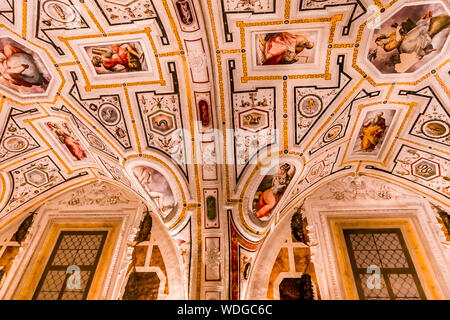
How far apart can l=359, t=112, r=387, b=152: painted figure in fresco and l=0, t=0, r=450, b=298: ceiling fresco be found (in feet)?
0.17

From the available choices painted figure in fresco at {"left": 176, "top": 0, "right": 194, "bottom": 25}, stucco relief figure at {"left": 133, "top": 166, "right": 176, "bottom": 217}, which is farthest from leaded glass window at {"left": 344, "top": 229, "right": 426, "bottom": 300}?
painted figure in fresco at {"left": 176, "top": 0, "right": 194, "bottom": 25}

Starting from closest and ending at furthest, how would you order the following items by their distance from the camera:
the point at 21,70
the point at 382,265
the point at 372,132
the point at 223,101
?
the point at 21,70, the point at 223,101, the point at 382,265, the point at 372,132

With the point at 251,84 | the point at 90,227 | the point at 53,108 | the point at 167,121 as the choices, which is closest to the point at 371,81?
the point at 251,84

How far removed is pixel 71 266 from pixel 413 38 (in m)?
12.3

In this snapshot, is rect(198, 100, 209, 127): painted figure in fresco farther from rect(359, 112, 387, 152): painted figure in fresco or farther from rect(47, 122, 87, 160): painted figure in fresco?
rect(359, 112, 387, 152): painted figure in fresco

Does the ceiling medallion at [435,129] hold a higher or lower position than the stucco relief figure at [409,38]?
lower

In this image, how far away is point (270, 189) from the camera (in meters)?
9.56

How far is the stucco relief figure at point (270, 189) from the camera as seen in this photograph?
949cm

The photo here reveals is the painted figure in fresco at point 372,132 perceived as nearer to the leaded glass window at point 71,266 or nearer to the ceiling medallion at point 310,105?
the ceiling medallion at point 310,105

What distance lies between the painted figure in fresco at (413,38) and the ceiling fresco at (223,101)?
0.03 meters

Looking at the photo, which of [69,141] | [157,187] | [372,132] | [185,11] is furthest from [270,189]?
[69,141]

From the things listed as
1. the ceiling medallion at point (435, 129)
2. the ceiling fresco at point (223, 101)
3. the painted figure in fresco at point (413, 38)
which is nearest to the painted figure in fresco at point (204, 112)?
the ceiling fresco at point (223, 101)

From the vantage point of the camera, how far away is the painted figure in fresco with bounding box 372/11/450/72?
714cm

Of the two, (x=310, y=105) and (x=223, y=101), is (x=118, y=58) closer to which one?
(x=223, y=101)
